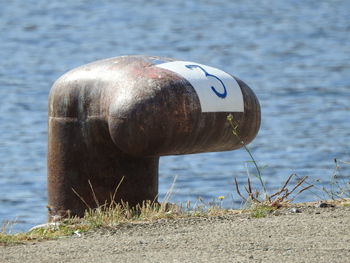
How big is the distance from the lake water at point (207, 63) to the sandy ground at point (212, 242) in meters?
4.43

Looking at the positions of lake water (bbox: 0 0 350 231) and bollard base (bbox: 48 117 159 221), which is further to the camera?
lake water (bbox: 0 0 350 231)

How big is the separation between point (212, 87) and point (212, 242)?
1398 millimetres

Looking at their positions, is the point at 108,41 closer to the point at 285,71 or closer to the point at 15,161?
the point at 285,71

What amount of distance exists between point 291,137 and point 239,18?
51.5 ft

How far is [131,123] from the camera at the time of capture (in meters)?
6.14

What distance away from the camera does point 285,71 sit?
72.4 ft

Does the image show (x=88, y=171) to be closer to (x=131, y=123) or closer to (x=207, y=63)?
(x=131, y=123)

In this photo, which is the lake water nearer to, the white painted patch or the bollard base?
the bollard base

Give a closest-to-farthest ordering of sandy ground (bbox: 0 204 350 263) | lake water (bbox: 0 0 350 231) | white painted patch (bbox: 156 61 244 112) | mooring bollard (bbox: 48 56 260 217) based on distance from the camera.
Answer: sandy ground (bbox: 0 204 350 263) → mooring bollard (bbox: 48 56 260 217) → white painted patch (bbox: 156 61 244 112) → lake water (bbox: 0 0 350 231)

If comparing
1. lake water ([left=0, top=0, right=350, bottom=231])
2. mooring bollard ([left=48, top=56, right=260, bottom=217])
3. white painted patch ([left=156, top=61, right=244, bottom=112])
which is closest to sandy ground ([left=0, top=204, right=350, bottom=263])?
mooring bollard ([left=48, top=56, right=260, bottom=217])

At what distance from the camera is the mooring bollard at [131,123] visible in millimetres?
6191

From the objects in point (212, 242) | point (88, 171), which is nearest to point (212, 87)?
point (88, 171)

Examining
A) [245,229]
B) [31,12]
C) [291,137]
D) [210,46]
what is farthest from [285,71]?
[245,229]

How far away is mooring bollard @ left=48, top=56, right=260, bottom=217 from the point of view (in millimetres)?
6191
